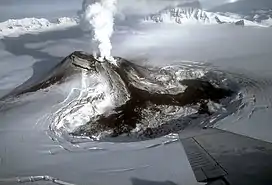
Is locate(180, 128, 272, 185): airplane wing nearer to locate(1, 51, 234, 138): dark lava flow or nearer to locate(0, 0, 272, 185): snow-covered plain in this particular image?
locate(0, 0, 272, 185): snow-covered plain

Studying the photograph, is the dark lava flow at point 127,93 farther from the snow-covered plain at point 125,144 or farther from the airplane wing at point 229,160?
the airplane wing at point 229,160

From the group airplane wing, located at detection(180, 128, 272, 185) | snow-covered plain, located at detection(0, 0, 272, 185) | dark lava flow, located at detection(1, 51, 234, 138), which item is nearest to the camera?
airplane wing, located at detection(180, 128, 272, 185)

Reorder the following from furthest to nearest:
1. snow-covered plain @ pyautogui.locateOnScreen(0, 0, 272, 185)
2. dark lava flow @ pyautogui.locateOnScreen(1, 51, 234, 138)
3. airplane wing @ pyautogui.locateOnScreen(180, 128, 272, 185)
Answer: dark lava flow @ pyautogui.locateOnScreen(1, 51, 234, 138) < snow-covered plain @ pyautogui.locateOnScreen(0, 0, 272, 185) < airplane wing @ pyautogui.locateOnScreen(180, 128, 272, 185)

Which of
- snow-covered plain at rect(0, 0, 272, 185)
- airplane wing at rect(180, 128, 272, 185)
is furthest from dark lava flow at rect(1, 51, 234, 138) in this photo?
airplane wing at rect(180, 128, 272, 185)

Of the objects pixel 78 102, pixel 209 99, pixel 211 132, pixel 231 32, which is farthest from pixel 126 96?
pixel 231 32

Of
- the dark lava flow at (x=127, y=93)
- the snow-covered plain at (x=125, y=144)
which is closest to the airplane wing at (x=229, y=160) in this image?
the snow-covered plain at (x=125, y=144)

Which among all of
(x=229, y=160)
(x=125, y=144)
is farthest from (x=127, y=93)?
(x=229, y=160)

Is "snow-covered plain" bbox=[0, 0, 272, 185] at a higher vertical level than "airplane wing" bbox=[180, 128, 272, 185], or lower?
lower
